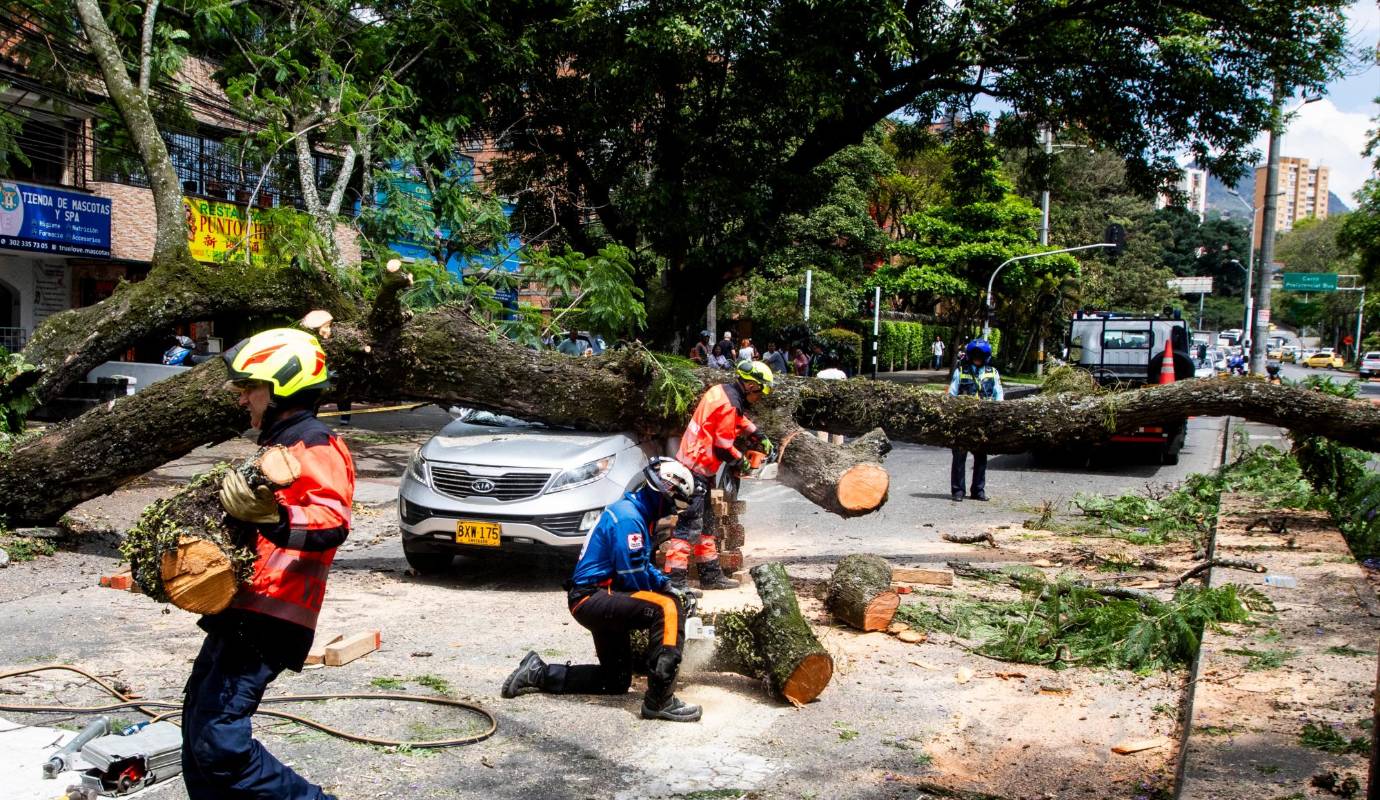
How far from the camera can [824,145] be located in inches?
613

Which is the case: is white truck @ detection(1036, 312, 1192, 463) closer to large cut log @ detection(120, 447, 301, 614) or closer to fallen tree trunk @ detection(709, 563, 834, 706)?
fallen tree trunk @ detection(709, 563, 834, 706)

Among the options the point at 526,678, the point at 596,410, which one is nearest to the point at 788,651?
the point at 526,678

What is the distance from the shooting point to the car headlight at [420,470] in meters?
7.82

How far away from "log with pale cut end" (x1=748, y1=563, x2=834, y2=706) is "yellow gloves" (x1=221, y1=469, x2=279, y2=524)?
2.90 m

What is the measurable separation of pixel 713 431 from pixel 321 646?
3.12 metres

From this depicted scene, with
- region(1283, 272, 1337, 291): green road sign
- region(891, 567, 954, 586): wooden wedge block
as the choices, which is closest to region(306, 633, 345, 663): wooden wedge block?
region(891, 567, 954, 586): wooden wedge block

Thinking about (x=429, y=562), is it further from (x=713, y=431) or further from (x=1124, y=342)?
(x=1124, y=342)

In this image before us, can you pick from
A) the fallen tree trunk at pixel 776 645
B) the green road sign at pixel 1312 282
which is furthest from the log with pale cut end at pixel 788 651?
the green road sign at pixel 1312 282

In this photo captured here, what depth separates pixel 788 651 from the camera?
5367 mm

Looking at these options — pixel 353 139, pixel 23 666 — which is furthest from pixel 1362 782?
pixel 353 139

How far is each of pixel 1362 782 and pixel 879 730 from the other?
1961 millimetres

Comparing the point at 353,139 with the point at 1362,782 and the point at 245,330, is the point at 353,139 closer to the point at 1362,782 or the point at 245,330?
the point at 245,330

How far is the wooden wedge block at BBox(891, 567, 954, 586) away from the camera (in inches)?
316

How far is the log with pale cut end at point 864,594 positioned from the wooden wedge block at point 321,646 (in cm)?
305
